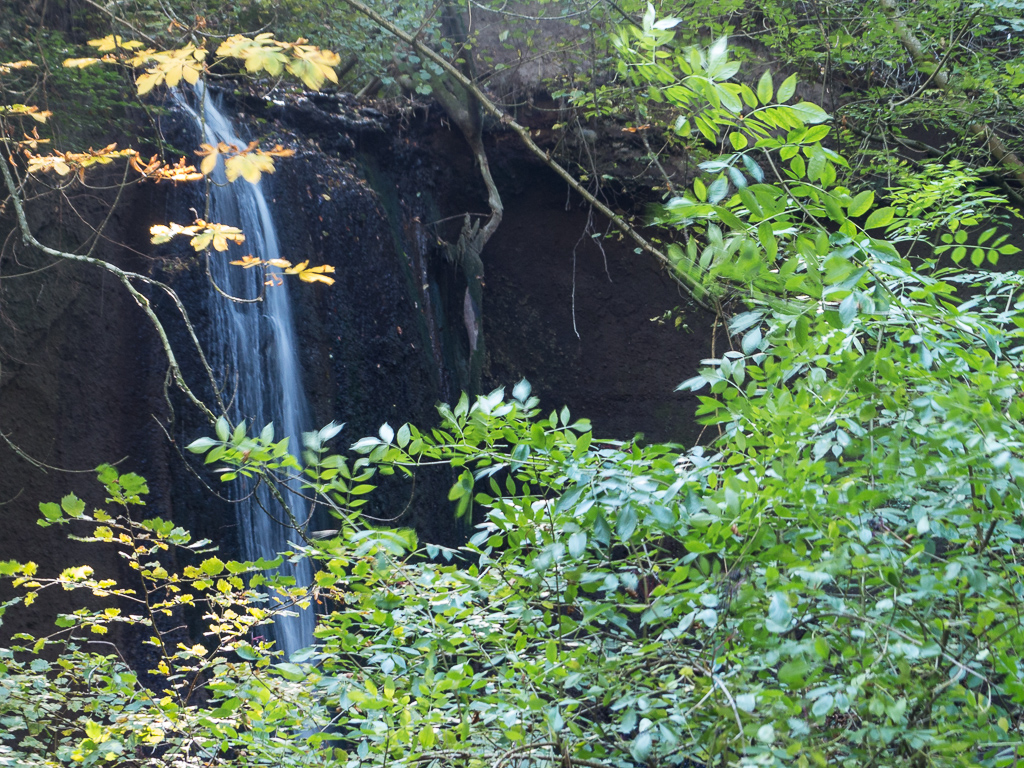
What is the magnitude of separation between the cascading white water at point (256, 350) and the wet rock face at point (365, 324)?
0.15m

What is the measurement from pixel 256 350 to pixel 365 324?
136 centimetres

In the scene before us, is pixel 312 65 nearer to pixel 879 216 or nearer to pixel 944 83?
pixel 879 216

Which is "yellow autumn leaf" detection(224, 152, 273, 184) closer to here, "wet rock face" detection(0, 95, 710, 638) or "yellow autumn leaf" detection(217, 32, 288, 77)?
"yellow autumn leaf" detection(217, 32, 288, 77)

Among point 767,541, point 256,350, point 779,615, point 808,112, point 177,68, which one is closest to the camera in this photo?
point 779,615

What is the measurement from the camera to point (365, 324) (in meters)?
6.64

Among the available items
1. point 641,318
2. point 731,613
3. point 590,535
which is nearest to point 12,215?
point 590,535

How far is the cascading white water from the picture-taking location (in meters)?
5.11

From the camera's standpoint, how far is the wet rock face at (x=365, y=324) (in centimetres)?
409

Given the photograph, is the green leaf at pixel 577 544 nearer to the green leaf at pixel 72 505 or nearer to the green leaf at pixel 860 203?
A: the green leaf at pixel 860 203

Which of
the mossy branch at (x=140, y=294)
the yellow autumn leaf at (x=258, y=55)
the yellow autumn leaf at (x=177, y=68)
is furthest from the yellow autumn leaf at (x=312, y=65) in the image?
the mossy branch at (x=140, y=294)

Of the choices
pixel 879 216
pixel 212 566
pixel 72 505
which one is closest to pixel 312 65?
pixel 72 505

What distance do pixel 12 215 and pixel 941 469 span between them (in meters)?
4.38

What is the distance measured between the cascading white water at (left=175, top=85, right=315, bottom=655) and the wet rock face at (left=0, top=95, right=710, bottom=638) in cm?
15

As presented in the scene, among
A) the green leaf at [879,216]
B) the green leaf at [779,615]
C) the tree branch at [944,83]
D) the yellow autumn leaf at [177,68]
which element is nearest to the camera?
the green leaf at [779,615]
